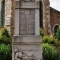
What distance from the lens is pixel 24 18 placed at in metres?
18.8

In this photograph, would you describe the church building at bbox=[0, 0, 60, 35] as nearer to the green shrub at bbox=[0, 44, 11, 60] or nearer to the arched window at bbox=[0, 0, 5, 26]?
the arched window at bbox=[0, 0, 5, 26]

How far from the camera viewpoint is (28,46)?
18.5 metres

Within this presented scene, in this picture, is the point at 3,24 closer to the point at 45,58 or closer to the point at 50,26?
the point at 50,26

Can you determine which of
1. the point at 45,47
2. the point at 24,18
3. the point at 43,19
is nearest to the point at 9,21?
the point at 43,19

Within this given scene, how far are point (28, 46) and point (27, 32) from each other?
71 cm

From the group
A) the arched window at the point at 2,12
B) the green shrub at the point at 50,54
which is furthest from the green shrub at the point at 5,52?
the arched window at the point at 2,12

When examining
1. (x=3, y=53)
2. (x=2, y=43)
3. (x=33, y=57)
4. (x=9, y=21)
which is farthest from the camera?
(x=9, y=21)

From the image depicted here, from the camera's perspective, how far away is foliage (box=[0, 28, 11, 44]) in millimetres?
31000

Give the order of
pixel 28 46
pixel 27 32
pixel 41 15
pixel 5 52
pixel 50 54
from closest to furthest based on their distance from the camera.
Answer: pixel 28 46, pixel 27 32, pixel 5 52, pixel 50 54, pixel 41 15

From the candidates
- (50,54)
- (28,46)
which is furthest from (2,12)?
(28,46)

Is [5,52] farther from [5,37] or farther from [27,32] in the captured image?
[27,32]

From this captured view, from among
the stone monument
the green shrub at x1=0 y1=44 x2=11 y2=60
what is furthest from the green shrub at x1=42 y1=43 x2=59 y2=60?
the stone monument

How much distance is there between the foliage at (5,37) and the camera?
102 feet

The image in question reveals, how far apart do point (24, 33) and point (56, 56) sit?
31.4ft
